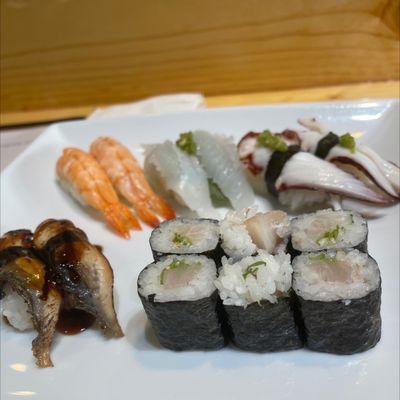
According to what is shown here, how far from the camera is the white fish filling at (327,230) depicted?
1.70 metres

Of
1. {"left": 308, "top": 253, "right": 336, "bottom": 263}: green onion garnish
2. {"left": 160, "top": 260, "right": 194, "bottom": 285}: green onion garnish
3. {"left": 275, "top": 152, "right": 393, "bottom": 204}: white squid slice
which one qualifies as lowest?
{"left": 275, "top": 152, "right": 393, "bottom": 204}: white squid slice

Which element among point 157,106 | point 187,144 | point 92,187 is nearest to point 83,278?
point 92,187

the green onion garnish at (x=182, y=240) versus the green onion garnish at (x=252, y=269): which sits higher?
the green onion garnish at (x=252, y=269)

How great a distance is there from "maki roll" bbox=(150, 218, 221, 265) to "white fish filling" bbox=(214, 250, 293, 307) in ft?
0.67

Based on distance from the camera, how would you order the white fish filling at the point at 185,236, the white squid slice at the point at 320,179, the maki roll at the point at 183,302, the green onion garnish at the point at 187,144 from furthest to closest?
the green onion garnish at the point at 187,144
the white squid slice at the point at 320,179
the white fish filling at the point at 185,236
the maki roll at the point at 183,302

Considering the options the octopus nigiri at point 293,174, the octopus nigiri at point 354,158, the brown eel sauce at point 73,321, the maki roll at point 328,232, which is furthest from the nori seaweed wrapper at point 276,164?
the brown eel sauce at point 73,321

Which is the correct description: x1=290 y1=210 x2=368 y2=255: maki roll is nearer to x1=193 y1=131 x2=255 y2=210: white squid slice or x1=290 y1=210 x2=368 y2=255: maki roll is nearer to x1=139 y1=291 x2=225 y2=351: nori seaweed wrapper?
x1=139 y1=291 x2=225 y2=351: nori seaweed wrapper

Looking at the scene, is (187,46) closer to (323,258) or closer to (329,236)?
(329,236)

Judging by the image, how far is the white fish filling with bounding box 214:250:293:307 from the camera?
154 centimetres

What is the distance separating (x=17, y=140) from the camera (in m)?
3.52

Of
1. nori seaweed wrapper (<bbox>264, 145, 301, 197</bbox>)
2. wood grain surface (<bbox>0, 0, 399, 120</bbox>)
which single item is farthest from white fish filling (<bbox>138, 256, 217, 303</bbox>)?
wood grain surface (<bbox>0, 0, 399, 120</bbox>)

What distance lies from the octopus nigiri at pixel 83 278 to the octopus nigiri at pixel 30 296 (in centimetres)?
5

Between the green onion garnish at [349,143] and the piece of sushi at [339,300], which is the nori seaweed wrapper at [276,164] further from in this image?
the piece of sushi at [339,300]

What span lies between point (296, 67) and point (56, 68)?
1814 mm
